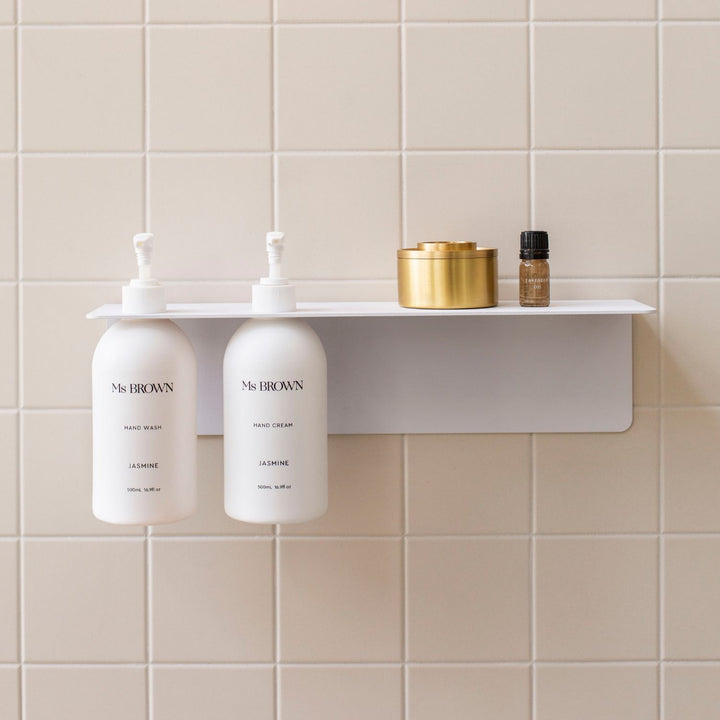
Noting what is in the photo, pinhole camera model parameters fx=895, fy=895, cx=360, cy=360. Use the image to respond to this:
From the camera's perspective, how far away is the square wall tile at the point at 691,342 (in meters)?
0.96

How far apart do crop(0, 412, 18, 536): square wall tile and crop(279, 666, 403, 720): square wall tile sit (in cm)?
34

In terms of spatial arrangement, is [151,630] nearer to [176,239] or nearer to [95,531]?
[95,531]

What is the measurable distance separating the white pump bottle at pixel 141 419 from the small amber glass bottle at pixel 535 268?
0.35m

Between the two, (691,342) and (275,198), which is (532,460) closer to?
(691,342)

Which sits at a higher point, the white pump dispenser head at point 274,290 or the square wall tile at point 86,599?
the white pump dispenser head at point 274,290

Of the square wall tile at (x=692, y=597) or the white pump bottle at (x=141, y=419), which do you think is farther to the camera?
the square wall tile at (x=692, y=597)

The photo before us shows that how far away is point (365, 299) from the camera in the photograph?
0.97 m

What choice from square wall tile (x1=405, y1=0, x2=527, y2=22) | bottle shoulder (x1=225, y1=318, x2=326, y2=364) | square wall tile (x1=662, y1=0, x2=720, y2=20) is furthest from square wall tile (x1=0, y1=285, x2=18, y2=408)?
square wall tile (x1=662, y1=0, x2=720, y2=20)

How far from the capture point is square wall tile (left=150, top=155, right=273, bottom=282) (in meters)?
0.96

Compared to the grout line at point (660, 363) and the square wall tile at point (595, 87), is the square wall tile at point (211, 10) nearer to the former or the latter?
the square wall tile at point (595, 87)

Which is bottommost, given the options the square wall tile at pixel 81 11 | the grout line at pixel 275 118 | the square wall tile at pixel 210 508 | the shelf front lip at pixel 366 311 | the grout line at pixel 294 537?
the grout line at pixel 294 537

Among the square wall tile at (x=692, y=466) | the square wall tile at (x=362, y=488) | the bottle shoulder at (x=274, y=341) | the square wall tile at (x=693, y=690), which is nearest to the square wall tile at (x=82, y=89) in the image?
the bottle shoulder at (x=274, y=341)

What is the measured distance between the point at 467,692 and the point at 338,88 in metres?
0.67

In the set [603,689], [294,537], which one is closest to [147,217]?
[294,537]
